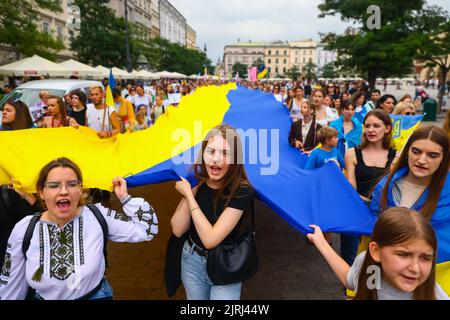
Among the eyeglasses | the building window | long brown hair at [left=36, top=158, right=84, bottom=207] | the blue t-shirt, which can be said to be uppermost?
the building window

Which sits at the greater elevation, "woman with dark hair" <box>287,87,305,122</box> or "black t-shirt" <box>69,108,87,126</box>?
"woman with dark hair" <box>287,87,305,122</box>

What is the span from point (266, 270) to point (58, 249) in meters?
3.00

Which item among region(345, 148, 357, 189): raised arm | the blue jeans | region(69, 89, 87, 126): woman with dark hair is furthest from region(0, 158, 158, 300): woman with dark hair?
region(69, 89, 87, 126): woman with dark hair

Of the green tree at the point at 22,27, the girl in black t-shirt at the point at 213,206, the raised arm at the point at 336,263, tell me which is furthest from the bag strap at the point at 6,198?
the green tree at the point at 22,27

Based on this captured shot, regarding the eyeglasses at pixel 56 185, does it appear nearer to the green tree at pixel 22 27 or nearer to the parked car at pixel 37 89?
the parked car at pixel 37 89

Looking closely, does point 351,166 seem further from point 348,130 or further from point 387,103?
point 387,103

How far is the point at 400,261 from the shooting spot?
5.28 ft

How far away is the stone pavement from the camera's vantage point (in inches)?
155

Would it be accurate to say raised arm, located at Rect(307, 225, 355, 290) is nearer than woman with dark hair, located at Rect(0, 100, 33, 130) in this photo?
Yes

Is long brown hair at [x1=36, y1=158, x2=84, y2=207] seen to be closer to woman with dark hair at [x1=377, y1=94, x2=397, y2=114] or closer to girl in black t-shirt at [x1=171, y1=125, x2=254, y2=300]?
girl in black t-shirt at [x1=171, y1=125, x2=254, y2=300]

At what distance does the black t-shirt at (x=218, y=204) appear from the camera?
222cm

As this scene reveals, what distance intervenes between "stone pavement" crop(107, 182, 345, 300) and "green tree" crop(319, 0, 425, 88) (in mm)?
17552

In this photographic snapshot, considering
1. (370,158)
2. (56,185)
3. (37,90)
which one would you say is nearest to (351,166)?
(370,158)

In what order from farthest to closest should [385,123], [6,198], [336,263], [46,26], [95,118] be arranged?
[46,26] → [95,118] → [385,123] → [6,198] → [336,263]
